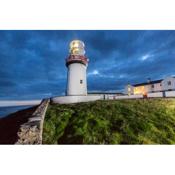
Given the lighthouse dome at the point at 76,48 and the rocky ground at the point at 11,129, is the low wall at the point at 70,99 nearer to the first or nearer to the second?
the rocky ground at the point at 11,129

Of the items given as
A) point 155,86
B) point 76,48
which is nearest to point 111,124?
point 76,48

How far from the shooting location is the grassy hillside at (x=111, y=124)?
9.29 metres

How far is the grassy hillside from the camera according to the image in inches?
366

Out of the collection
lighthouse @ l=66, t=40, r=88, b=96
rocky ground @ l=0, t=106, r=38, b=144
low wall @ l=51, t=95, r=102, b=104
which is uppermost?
lighthouse @ l=66, t=40, r=88, b=96

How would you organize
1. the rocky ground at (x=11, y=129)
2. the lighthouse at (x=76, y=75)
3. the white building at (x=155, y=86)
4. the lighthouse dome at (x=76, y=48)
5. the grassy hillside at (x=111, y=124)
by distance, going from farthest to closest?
the white building at (x=155, y=86)
the lighthouse dome at (x=76, y=48)
the lighthouse at (x=76, y=75)
the rocky ground at (x=11, y=129)
the grassy hillside at (x=111, y=124)

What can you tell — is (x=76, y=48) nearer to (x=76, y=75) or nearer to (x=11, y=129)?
(x=76, y=75)

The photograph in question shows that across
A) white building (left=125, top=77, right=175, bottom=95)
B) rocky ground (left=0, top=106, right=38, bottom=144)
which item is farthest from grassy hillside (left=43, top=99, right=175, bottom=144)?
white building (left=125, top=77, right=175, bottom=95)

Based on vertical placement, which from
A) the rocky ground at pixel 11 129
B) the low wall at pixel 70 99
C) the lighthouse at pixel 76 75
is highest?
the lighthouse at pixel 76 75

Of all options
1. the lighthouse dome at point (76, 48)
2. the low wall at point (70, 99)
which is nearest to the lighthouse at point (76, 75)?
the lighthouse dome at point (76, 48)

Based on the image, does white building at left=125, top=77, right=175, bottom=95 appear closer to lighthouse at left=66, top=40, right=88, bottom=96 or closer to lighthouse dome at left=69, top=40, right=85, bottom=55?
lighthouse at left=66, top=40, right=88, bottom=96

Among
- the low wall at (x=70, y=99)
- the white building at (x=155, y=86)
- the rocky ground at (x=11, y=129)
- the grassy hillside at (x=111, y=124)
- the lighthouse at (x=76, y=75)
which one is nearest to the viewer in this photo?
the grassy hillside at (x=111, y=124)
